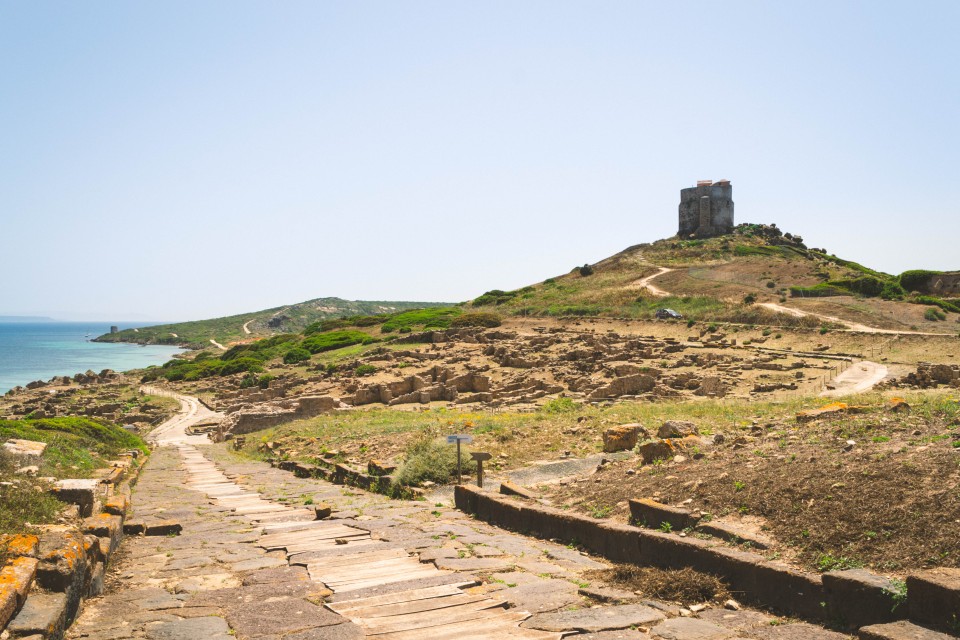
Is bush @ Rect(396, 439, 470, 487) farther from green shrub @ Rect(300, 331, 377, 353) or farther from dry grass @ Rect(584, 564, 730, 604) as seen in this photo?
green shrub @ Rect(300, 331, 377, 353)

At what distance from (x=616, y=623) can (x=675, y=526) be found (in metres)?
2.55

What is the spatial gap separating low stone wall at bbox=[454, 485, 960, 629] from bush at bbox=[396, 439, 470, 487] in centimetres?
483

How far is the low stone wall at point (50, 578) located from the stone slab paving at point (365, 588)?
0.25 meters

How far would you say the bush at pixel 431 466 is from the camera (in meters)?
13.8

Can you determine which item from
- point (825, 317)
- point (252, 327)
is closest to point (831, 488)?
point (825, 317)

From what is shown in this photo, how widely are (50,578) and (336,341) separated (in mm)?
61205

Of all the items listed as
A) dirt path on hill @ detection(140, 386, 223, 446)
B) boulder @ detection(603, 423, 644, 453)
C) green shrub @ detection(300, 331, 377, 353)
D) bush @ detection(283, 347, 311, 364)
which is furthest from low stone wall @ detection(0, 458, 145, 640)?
green shrub @ detection(300, 331, 377, 353)

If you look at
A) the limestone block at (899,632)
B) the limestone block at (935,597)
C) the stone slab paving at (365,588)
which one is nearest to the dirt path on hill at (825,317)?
the stone slab paving at (365,588)

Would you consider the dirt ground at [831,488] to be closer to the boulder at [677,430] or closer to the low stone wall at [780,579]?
the low stone wall at [780,579]

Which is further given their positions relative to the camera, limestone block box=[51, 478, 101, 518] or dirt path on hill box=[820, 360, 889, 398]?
dirt path on hill box=[820, 360, 889, 398]

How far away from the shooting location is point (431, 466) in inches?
553

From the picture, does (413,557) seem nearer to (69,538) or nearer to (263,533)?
(263,533)

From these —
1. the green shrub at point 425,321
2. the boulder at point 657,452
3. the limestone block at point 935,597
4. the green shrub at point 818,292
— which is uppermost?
the green shrub at point 818,292

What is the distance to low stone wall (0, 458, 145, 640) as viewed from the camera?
184 inches
